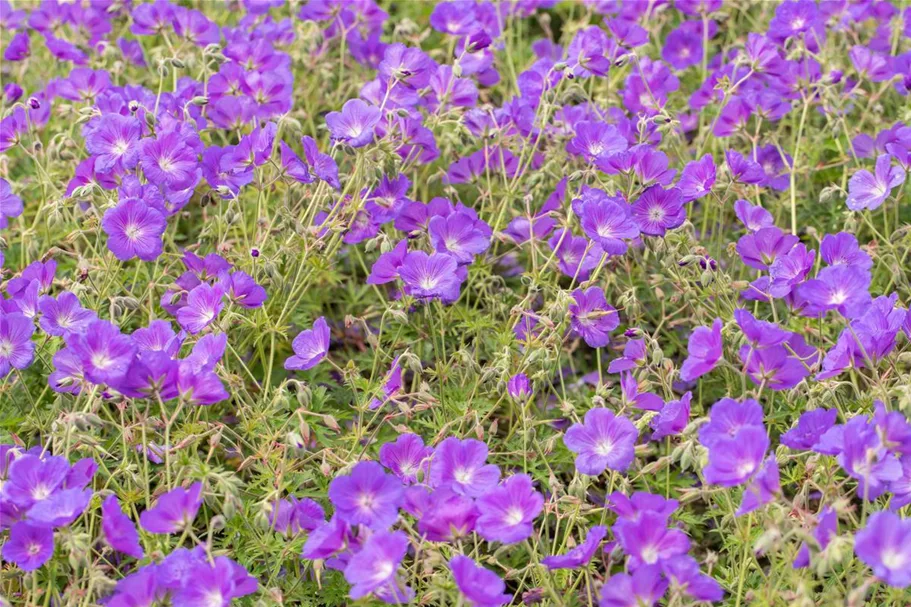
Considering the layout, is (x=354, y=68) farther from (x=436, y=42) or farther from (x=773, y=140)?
(x=773, y=140)

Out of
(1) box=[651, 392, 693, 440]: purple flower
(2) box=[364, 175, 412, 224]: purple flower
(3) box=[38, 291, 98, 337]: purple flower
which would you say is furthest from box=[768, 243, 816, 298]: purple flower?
(3) box=[38, 291, 98, 337]: purple flower

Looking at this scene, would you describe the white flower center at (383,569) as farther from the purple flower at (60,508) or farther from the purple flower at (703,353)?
the purple flower at (703,353)

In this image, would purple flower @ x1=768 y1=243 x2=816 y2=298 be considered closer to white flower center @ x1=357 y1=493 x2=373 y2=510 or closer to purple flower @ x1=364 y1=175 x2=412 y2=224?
purple flower @ x1=364 y1=175 x2=412 y2=224

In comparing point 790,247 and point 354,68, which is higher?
point 790,247

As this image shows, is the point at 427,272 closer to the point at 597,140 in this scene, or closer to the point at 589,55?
the point at 597,140

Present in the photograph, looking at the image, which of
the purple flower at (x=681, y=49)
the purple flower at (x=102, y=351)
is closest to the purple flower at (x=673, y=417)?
the purple flower at (x=102, y=351)

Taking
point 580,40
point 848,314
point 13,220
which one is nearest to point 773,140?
point 580,40

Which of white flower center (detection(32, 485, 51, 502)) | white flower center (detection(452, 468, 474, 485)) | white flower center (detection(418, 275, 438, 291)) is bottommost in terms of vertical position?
white flower center (detection(452, 468, 474, 485))
